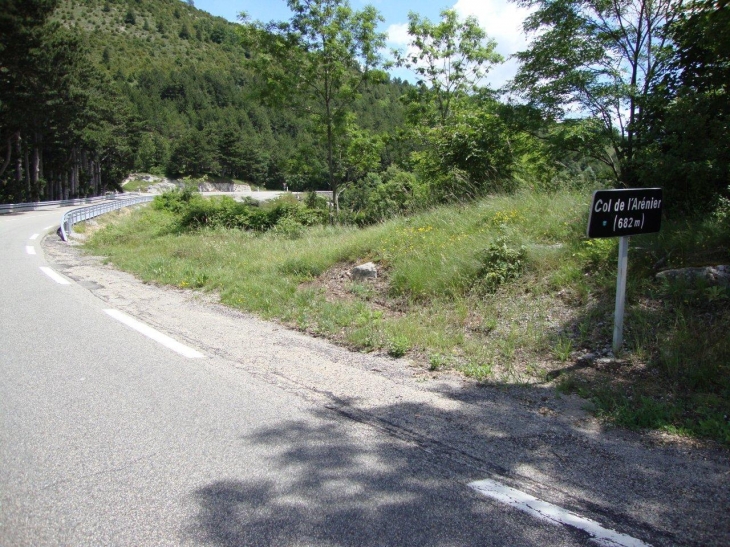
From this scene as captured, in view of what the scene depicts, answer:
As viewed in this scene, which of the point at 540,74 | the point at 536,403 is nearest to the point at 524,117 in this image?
the point at 540,74

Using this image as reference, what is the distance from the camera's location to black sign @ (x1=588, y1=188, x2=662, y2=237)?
4.85 meters

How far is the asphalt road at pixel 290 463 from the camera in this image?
2725mm

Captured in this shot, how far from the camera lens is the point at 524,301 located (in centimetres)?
→ 668

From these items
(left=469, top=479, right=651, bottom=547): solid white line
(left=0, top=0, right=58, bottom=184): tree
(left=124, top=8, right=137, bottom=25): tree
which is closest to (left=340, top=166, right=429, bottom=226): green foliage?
(left=469, top=479, right=651, bottom=547): solid white line

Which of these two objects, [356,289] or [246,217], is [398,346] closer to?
[356,289]

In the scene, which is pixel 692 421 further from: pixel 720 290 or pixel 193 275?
pixel 193 275

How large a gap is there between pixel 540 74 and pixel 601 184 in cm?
214

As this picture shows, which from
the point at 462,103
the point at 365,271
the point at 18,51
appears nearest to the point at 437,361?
the point at 365,271

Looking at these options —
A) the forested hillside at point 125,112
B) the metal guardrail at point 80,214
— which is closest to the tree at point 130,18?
the forested hillside at point 125,112

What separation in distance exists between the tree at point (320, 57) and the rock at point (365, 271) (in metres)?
9.95

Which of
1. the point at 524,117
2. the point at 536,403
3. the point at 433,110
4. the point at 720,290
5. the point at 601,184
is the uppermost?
the point at 433,110

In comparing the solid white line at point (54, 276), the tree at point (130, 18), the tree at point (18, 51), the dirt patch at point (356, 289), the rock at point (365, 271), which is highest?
the tree at point (130, 18)

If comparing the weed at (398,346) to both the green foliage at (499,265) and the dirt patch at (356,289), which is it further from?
the green foliage at (499,265)

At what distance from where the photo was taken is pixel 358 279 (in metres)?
8.89
